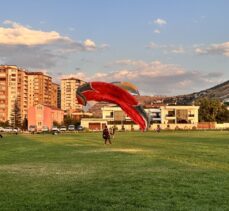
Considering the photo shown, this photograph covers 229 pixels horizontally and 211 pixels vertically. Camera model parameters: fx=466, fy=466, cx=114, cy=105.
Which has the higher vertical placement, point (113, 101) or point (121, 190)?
point (113, 101)

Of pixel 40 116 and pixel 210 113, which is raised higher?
pixel 210 113

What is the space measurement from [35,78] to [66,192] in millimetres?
167965

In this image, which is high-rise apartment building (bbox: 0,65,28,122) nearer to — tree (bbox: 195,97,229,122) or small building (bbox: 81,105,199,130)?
small building (bbox: 81,105,199,130)

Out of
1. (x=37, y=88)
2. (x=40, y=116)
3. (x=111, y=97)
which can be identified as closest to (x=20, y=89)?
(x=37, y=88)

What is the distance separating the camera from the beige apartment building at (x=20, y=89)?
153 metres

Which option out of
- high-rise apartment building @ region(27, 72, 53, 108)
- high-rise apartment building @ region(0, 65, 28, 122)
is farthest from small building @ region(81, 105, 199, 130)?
high-rise apartment building @ region(27, 72, 53, 108)

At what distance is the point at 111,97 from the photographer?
36.4 meters

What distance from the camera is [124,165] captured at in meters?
17.0

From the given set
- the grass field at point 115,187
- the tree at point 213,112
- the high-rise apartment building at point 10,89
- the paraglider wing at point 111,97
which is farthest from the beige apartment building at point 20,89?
the grass field at point 115,187

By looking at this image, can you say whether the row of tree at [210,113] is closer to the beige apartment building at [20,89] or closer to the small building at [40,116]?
the small building at [40,116]

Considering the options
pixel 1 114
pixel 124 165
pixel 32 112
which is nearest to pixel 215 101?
pixel 32 112

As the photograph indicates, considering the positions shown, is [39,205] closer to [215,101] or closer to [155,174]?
[155,174]

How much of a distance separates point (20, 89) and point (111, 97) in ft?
424

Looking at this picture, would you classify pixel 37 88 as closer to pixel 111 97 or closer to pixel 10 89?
pixel 10 89
